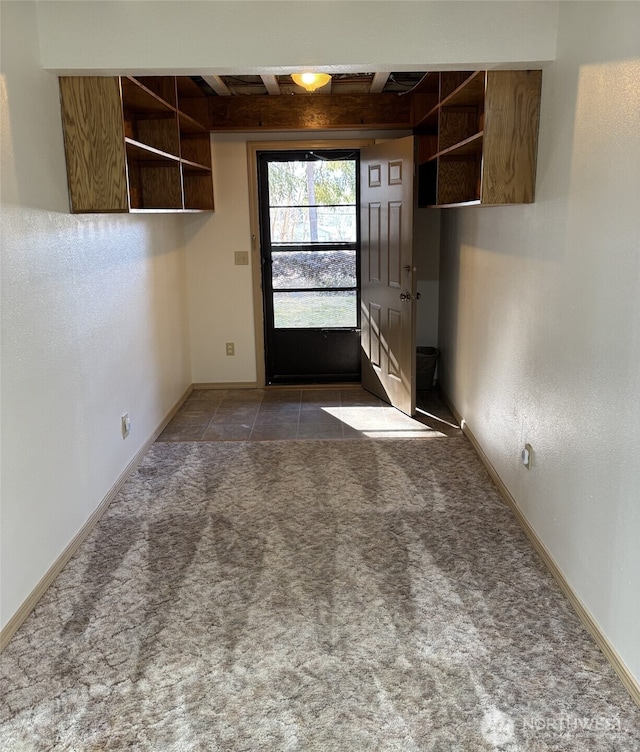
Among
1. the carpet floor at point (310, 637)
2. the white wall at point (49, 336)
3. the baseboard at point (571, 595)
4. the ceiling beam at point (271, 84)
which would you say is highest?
the ceiling beam at point (271, 84)

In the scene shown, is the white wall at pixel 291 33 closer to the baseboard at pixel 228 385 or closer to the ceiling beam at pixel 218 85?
the ceiling beam at pixel 218 85

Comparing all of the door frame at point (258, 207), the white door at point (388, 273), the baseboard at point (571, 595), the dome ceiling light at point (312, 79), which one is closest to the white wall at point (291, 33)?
the dome ceiling light at point (312, 79)

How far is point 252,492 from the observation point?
3.52 meters

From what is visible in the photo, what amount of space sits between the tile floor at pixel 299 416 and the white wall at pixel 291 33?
2409 mm

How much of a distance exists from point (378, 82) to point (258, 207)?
136cm

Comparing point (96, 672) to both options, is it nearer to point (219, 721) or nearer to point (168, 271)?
point (219, 721)

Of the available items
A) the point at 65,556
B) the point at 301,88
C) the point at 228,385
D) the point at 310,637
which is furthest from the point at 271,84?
the point at 310,637

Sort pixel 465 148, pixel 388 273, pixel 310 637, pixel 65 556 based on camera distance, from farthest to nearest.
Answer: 1. pixel 388 273
2. pixel 465 148
3. pixel 65 556
4. pixel 310 637

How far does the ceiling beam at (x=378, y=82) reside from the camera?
14.1 ft

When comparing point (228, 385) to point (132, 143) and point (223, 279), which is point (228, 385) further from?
point (132, 143)

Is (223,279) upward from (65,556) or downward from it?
upward

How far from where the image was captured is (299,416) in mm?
4852

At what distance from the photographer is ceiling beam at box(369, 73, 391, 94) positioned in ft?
14.1

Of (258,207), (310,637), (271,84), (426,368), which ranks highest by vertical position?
(271,84)
